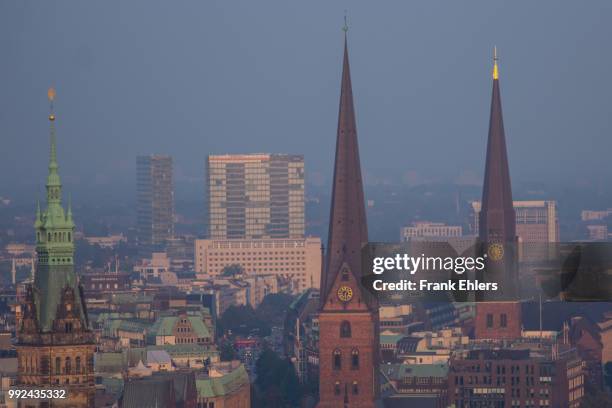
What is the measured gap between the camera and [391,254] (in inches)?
2923

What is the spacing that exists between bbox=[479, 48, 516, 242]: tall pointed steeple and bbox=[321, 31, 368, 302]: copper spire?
1598cm

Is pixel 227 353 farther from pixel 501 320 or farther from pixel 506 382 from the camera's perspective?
pixel 506 382

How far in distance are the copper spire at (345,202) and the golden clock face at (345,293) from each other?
37cm

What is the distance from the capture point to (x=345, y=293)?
112 meters

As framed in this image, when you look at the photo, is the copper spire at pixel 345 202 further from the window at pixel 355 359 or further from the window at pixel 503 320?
the window at pixel 503 320

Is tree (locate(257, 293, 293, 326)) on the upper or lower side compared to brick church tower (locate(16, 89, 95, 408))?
upper

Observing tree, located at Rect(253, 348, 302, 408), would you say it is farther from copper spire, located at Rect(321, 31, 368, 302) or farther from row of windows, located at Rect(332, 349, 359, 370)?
copper spire, located at Rect(321, 31, 368, 302)

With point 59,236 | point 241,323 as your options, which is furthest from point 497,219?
point 59,236

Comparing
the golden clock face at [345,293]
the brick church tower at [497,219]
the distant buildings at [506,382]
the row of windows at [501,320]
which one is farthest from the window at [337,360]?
the row of windows at [501,320]

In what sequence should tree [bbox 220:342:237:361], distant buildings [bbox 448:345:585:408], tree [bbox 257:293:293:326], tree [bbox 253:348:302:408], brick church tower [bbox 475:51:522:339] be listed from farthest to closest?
tree [bbox 257:293:293:326] < tree [bbox 220:342:237:361] < brick church tower [bbox 475:51:522:339] < tree [bbox 253:348:302:408] < distant buildings [bbox 448:345:585:408]

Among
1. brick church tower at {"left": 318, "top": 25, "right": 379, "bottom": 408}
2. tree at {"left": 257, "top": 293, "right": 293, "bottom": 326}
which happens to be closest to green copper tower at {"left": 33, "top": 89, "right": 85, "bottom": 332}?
brick church tower at {"left": 318, "top": 25, "right": 379, "bottom": 408}

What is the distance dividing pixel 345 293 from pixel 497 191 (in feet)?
76.3

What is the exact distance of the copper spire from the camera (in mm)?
111500

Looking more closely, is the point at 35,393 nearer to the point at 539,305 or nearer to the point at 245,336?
the point at 539,305
